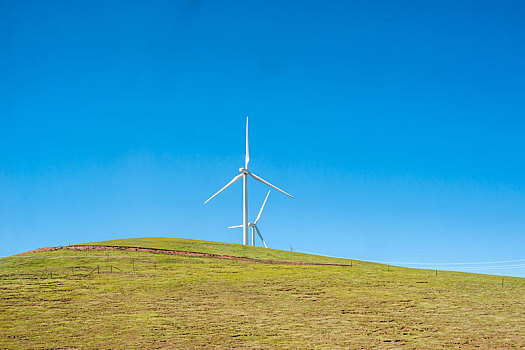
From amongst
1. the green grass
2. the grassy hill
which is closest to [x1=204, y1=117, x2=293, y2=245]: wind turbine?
the green grass

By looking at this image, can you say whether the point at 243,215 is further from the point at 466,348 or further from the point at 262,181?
the point at 466,348

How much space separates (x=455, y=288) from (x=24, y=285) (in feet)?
110

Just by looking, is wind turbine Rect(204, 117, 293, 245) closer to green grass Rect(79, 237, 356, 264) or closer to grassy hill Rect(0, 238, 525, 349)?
green grass Rect(79, 237, 356, 264)

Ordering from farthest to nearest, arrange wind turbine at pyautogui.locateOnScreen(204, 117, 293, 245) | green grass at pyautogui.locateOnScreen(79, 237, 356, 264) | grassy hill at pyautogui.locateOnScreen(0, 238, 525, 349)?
1. wind turbine at pyautogui.locateOnScreen(204, 117, 293, 245)
2. green grass at pyautogui.locateOnScreen(79, 237, 356, 264)
3. grassy hill at pyautogui.locateOnScreen(0, 238, 525, 349)

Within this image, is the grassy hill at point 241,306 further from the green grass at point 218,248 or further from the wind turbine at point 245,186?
the wind turbine at point 245,186

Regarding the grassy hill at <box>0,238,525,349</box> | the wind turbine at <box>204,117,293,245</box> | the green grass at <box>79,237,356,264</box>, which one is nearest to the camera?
the grassy hill at <box>0,238,525,349</box>

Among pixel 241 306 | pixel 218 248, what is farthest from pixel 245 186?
pixel 241 306

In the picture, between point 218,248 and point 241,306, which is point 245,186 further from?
point 241,306

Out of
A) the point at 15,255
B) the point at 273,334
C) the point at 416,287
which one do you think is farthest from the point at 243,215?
the point at 273,334

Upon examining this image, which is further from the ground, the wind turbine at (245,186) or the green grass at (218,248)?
the wind turbine at (245,186)

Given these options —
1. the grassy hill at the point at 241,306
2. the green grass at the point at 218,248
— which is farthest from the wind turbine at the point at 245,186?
the grassy hill at the point at 241,306

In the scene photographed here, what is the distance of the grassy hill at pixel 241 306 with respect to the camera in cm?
2631

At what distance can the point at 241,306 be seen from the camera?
33.3 meters

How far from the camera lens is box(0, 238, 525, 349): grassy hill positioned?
26312 millimetres
